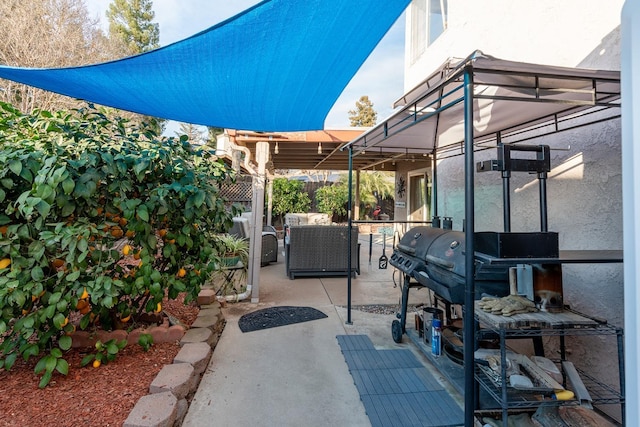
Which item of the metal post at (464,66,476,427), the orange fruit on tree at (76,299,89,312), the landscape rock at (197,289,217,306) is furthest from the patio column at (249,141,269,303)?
the metal post at (464,66,476,427)

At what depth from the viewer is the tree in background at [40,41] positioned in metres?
7.31

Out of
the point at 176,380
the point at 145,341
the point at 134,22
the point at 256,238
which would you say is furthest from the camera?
the point at 134,22

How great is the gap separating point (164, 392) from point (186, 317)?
1.33 m

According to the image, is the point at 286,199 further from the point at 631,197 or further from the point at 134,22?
the point at 134,22

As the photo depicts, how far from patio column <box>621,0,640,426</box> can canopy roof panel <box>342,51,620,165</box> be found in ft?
2.02

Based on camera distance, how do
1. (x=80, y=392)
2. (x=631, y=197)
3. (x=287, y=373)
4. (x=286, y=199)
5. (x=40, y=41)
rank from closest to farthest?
(x=631, y=197) → (x=80, y=392) → (x=287, y=373) → (x=40, y=41) → (x=286, y=199)

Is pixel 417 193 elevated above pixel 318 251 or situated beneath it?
elevated above

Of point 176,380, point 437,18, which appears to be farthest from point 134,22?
point 176,380

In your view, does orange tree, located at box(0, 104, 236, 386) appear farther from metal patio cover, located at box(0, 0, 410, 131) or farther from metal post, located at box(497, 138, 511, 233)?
metal post, located at box(497, 138, 511, 233)

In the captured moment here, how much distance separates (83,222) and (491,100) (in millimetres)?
2952

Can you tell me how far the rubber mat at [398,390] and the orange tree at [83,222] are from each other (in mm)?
1496

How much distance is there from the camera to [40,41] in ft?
25.4

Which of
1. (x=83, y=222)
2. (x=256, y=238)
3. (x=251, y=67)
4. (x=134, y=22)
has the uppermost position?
(x=134, y=22)

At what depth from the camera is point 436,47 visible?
4594 millimetres
